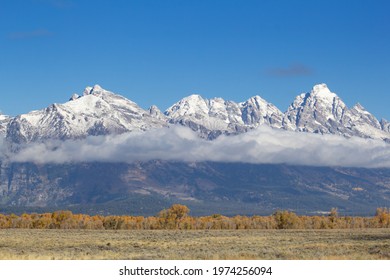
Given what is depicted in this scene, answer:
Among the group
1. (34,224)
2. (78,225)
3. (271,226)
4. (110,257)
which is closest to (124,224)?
(78,225)

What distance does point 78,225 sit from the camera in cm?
19600

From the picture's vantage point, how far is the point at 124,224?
628 ft

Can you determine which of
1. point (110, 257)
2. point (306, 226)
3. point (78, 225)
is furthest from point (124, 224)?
point (110, 257)

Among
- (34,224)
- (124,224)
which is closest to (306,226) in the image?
(124,224)

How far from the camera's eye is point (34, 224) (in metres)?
198
